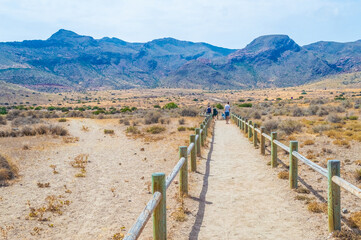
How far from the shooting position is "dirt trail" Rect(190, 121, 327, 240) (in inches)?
198

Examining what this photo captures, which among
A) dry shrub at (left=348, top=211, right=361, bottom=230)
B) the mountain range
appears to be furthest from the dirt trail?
the mountain range

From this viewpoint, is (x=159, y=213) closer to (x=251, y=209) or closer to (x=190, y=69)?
(x=251, y=209)

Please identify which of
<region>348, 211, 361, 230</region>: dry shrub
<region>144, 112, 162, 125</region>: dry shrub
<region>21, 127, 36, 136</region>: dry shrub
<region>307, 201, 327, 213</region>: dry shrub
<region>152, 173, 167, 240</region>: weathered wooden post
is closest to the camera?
<region>152, 173, 167, 240</region>: weathered wooden post

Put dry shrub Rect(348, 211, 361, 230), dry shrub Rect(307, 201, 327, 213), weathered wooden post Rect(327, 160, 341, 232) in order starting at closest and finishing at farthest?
weathered wooden post Rect(327, 160, 341, 232), dry shrub Rect(348, 211, 361, 230), dry shrub Rect(307, 201, 327, 213)

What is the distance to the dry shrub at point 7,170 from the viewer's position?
8695 millimetres

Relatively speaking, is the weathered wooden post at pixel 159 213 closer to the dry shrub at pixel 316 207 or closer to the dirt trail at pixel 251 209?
the dirt trail at pixel 251 209

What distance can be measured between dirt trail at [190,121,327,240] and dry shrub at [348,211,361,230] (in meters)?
0.57

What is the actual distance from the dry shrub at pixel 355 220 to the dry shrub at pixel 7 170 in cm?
873

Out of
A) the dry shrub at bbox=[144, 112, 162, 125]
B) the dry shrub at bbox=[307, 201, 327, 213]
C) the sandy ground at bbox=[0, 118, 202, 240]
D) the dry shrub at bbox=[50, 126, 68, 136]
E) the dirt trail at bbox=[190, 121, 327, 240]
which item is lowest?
the sandy ground at bbox=[0, 118, 202, 240]

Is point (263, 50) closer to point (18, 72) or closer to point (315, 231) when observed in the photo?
point (18, 72)

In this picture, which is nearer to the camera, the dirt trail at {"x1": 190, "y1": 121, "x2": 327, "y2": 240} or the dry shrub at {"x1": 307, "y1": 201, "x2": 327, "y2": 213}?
the dirt trail at {"x1": 190, "y1": 121, "x2": 327, "y2": 240}

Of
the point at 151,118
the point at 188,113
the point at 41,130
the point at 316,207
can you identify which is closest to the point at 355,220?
the point at 316,207

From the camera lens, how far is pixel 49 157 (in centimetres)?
1255

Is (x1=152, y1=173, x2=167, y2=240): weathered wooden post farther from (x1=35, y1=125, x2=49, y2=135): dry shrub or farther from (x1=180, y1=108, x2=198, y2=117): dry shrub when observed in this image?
(x1=180, y1=108, x2=198, y2=117): dry shrub
